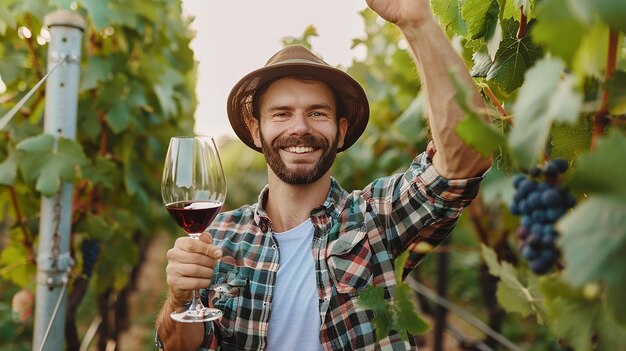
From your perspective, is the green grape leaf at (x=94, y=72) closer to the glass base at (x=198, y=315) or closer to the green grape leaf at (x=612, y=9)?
the glass base at (x=198, y=315)

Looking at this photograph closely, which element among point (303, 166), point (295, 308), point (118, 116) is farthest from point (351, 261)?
point (118, 116)

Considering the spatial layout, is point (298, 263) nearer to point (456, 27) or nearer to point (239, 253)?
point (239, 253)

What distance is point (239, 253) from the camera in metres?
1.93

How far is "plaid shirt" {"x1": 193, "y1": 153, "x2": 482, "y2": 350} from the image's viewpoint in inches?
67.3

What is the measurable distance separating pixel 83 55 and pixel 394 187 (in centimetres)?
190

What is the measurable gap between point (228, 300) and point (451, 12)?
1.09 metres

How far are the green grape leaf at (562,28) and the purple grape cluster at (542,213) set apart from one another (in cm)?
20

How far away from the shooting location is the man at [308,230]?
1.51 m

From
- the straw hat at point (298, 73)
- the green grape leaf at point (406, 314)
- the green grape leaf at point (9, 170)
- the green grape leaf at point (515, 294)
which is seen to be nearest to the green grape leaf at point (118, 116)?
the green grape leaf at point (9, 170)

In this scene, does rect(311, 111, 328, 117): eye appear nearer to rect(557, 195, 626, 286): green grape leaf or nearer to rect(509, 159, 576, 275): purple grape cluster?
rect(509, 159, 576, 275): purple grape cluster

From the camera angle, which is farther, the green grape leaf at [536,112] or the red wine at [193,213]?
the red wine at [193,213]

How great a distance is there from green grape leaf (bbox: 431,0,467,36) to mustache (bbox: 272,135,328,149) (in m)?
0.77

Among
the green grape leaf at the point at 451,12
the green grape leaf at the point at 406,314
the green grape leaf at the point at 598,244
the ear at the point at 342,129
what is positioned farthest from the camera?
the ear at the point at 342,129

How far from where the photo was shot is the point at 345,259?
1792 mm
